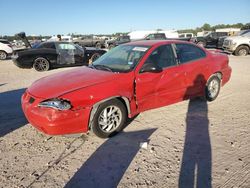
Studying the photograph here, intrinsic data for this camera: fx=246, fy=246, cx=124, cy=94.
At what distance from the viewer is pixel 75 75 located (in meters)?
4.58

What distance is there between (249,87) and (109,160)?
5.79 metres

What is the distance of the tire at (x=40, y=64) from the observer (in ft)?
38.4

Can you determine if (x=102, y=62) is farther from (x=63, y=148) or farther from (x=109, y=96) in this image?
(x=63, y=148)

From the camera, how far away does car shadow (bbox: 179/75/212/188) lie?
3.00m

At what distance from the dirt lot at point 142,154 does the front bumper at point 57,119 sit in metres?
0.32

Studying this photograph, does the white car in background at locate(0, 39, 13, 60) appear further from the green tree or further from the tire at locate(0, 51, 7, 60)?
the green tree

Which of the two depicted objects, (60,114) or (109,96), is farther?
(109,96)

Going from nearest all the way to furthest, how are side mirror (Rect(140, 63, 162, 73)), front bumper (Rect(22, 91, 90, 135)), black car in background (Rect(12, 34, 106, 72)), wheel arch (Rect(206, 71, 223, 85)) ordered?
front bumper (Rect(22, 91, 90, 135)) < side mirror (Rect(140, 63, 162, 73)) < wheel arch (Rect(206, 71, 223, 85)) < black car in background (Rect(12, 34, 106, 72))

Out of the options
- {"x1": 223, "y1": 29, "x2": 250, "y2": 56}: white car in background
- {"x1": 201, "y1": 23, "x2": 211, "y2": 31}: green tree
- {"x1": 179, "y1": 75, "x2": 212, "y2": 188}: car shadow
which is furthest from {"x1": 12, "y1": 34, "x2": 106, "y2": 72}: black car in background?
{"x1": 201, "y1": 23, "x2": 211, "y2": 31}: green tree

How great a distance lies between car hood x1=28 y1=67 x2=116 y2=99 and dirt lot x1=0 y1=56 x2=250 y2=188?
2.73 ft

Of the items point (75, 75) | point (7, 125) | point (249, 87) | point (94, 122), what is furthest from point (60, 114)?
point (249, 87)

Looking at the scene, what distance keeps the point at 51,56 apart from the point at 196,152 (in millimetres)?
9858

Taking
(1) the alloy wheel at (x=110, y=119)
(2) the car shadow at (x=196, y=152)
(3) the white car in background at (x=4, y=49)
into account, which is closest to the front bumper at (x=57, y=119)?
(1) the alloy wheel at (x=110, y=119)

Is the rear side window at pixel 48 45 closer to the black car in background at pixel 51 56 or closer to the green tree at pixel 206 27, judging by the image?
the black car in background at pixel 51 56
